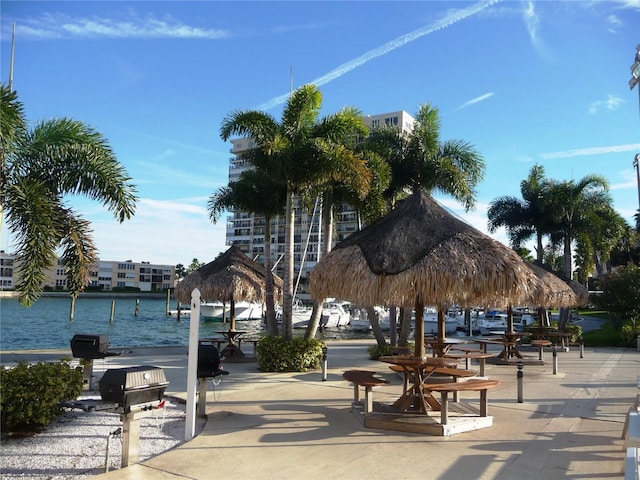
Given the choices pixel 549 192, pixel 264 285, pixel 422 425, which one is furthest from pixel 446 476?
pixel 549 192

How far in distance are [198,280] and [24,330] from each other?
3557 centimetres

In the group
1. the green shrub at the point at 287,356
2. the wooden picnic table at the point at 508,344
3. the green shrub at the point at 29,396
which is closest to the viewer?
the green shrub at the point at 29,396

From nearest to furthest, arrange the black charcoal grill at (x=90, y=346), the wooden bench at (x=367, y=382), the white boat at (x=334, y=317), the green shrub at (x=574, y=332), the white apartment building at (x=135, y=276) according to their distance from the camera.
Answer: the wooden bench at (x=367, y=382) < the black charcoal grill at (x=90, y=346) < the green shrub at (x=574, y=332) < the white boat at (x=334, y=317) < the white apartment building at (x=135, y=276)

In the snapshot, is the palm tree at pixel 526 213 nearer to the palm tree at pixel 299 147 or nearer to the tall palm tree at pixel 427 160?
the tall palm tree at pixel 427 160

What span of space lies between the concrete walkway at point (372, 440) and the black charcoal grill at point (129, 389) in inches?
25.8

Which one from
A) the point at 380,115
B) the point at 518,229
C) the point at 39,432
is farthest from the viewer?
the point at 380,115

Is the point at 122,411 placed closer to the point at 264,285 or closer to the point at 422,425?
the point at 422,425

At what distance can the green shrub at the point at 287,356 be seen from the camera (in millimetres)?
13594

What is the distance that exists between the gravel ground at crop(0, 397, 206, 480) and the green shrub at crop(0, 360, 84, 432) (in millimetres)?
239

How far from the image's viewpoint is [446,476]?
5707 mm

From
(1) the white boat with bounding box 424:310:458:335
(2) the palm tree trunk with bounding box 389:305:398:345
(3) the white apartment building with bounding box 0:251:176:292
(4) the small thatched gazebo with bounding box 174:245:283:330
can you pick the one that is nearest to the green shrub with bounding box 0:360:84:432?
(4) the small thatched gazebo with bounding box 174:245:283:330

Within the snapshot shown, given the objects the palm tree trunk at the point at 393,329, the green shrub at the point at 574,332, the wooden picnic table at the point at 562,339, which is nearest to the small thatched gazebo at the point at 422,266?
the palm tree trunk at the point at 393,329

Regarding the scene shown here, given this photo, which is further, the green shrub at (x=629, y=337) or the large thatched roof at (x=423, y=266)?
the green shrub at (x=629, y=337)

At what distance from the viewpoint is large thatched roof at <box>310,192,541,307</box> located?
787 centimetres
